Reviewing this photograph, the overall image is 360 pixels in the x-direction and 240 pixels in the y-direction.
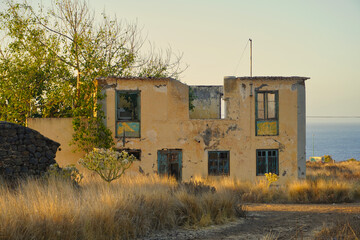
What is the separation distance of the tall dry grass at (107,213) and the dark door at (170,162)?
8102mm

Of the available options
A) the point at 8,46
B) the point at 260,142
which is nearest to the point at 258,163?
the point at 260,142

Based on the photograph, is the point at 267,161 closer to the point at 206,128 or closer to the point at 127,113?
the point at 206,128

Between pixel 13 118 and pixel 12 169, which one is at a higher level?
pixel 13 118

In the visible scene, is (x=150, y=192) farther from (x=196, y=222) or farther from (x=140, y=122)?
(x=140, y=122)

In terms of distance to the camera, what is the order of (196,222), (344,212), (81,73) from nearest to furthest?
(196,222)
(344,212)
(81,73)

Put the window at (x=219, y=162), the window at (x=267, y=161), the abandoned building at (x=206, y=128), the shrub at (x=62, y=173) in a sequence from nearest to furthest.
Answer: the shrub at (x=62, y=173) < the abandoned building at (x=206, y=128) < the window at (x=219, y=162) < the window at (x=267, y=161)

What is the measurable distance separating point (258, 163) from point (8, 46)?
15.1 m

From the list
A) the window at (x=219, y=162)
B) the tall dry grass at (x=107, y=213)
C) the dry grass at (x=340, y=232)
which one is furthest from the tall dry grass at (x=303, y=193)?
the dry grass at (x=340, y=232)

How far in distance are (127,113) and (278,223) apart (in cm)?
1132

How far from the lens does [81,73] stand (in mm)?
25859

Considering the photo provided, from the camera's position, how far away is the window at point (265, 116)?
23.4 metres

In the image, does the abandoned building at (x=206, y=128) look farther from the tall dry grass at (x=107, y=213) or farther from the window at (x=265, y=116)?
the tall dry grass at (x=107, y=213)

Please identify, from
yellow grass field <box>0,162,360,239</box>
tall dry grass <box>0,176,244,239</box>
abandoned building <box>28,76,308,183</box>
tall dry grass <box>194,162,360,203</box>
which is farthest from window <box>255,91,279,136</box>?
tall dry grass <box>0,176,244,239</box>

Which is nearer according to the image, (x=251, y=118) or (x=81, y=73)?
(x=251, y=118)
